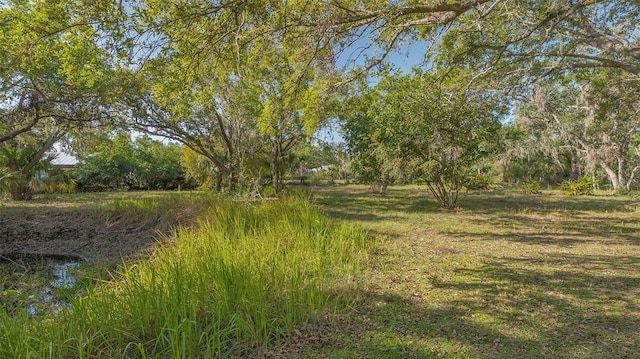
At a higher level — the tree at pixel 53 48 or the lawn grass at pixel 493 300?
the tree at pixel 53 48

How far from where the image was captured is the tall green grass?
2.15 m

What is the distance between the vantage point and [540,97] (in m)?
20.0

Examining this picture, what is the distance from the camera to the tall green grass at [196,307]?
215 cm

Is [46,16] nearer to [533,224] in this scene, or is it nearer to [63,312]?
[63,312]

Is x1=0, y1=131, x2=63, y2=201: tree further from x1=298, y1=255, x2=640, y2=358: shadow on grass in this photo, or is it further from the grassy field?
x1=298, y1=255, x2=640, y2=358: shadow on grass

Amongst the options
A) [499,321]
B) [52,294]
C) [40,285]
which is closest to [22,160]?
[40,285]

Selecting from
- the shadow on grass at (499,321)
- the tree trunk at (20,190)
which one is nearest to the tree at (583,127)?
the shadow on grass at (499,321)

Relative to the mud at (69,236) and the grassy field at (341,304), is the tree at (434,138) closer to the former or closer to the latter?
the grassy field at (341,304)

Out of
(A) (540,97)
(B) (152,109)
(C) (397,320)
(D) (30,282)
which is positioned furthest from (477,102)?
(A) (540,97)

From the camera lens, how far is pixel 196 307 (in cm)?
256

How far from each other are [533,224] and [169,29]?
8.85 m

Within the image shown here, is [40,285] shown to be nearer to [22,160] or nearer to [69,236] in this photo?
[69,236]

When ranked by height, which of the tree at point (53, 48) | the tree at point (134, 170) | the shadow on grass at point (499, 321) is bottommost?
the shadow on grass at point (499, 321)

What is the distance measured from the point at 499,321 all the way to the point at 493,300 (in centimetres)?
49
